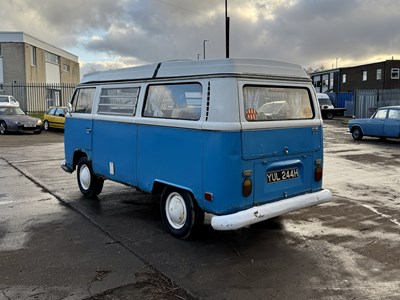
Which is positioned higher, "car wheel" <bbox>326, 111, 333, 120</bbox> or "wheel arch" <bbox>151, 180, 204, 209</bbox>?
"car wheel" <bbox>326, 111, 333, 120</bbox>

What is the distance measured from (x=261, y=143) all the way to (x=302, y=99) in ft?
4.06

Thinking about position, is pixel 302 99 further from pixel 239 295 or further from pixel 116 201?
pixel 116 201

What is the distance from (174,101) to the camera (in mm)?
5172

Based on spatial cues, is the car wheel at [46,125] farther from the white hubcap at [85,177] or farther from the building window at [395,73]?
the building window at [395,73]

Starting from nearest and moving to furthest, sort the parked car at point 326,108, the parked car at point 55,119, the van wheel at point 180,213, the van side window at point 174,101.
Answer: the van side window at point 174,101
the van wheel at point 180,213
the parked car at point 55,119
the parked car at point 326,108

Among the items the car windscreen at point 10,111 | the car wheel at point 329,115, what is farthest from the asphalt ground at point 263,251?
the car wheel at point 329,115

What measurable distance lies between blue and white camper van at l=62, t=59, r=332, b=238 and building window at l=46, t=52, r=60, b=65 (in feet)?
145

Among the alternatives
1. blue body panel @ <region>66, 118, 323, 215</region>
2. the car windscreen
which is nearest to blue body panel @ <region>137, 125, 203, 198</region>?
blue body panel @ <region>66, 118, 323, 215</region>

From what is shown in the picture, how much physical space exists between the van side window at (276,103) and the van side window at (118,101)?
1.81m

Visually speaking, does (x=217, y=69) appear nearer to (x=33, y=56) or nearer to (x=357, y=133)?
(x=357, y=133)

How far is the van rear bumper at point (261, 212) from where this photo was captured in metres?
4.42

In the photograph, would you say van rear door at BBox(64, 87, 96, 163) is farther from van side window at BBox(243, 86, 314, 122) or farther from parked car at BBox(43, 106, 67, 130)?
parked car at BBox(43, 106, 67, 130)

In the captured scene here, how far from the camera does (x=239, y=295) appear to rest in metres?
3.74

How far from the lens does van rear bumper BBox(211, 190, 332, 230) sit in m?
4.42
